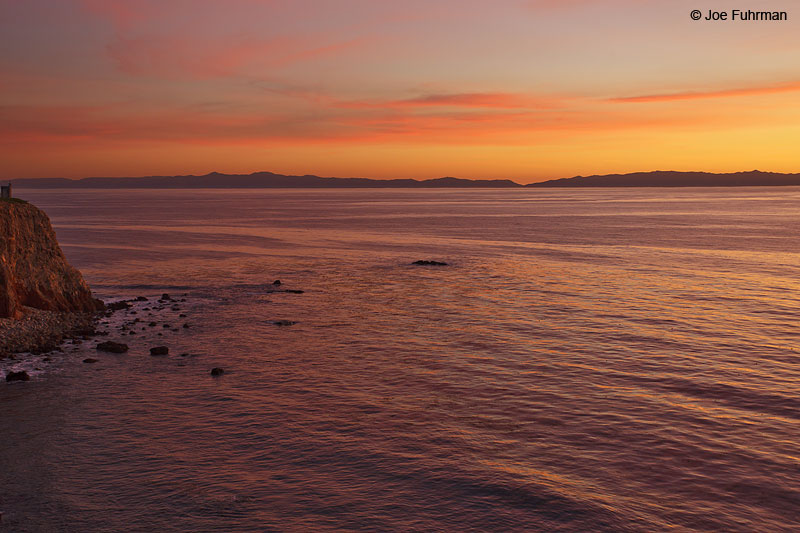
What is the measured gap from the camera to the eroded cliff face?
34.5m

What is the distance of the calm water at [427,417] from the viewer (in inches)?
608

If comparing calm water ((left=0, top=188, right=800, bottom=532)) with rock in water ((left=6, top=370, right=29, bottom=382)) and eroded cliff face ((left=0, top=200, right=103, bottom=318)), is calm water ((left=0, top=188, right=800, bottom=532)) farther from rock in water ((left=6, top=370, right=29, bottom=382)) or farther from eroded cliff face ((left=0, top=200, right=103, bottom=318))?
eroded cliff face ((left=0, top=200, right=103, bottom=318))

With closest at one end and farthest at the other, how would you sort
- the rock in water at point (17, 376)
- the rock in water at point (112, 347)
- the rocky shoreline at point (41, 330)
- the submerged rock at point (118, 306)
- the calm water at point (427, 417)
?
the calm water at point (427, 417) < the rock in water at point (17, 376) < the rocky shoreline at point (41, 330) < the rock in water at point (112, 347) < the submerged rock at point (118, 306)

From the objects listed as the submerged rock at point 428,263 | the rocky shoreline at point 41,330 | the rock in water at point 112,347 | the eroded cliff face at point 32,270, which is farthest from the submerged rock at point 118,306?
the submerged rock at point 428,263

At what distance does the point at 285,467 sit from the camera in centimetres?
1770

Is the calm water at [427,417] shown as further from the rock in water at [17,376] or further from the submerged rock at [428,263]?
the submerged rock at [428,263]

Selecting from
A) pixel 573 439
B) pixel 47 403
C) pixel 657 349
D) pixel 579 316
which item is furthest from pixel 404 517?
pixel 579 316

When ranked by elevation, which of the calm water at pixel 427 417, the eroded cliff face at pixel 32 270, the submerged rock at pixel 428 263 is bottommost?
the calm water at pixel 427 417

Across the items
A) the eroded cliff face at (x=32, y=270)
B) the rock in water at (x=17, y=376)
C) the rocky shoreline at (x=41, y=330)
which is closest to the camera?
the rock in water at (x=17, y=376)

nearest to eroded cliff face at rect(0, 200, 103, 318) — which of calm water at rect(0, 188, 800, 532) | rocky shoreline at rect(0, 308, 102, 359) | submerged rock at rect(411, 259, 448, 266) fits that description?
rocky shoreline at rect(0, 308, 102, 359)

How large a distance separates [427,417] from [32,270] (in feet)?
94.6

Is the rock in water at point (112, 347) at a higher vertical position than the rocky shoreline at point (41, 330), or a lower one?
lower

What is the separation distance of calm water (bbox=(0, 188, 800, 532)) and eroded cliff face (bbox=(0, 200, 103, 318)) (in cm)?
418

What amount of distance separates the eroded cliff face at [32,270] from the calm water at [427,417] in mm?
4185
